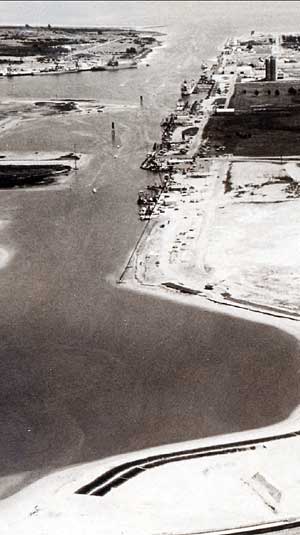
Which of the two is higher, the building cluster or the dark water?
the building cluster

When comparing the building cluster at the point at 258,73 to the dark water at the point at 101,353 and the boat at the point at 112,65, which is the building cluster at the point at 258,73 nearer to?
the boat at the point at 112,65

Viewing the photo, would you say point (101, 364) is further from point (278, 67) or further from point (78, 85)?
point (278, 67)

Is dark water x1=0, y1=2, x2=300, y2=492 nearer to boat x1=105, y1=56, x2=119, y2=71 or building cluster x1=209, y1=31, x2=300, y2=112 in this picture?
building cluster x1=209, y1=31, x2=300, y2=112

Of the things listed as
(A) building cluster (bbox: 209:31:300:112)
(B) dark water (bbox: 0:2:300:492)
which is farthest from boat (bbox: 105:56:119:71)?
(B) dark water (bbox: 0:2:300:492)

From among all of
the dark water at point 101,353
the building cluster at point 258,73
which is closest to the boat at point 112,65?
the building cluster at point 258,73

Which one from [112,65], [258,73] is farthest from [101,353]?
[112,65]

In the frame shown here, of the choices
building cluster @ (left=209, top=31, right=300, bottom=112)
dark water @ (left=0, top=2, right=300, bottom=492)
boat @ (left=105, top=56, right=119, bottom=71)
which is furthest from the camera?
boat @ (left=105, top=56, right=119, bottom=71)

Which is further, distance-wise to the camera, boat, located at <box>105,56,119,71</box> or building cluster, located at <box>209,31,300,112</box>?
boat, located at <box>105,56,119,71</box>

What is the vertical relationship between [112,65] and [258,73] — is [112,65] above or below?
above

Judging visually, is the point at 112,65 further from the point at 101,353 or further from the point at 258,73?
the point at 101,353
